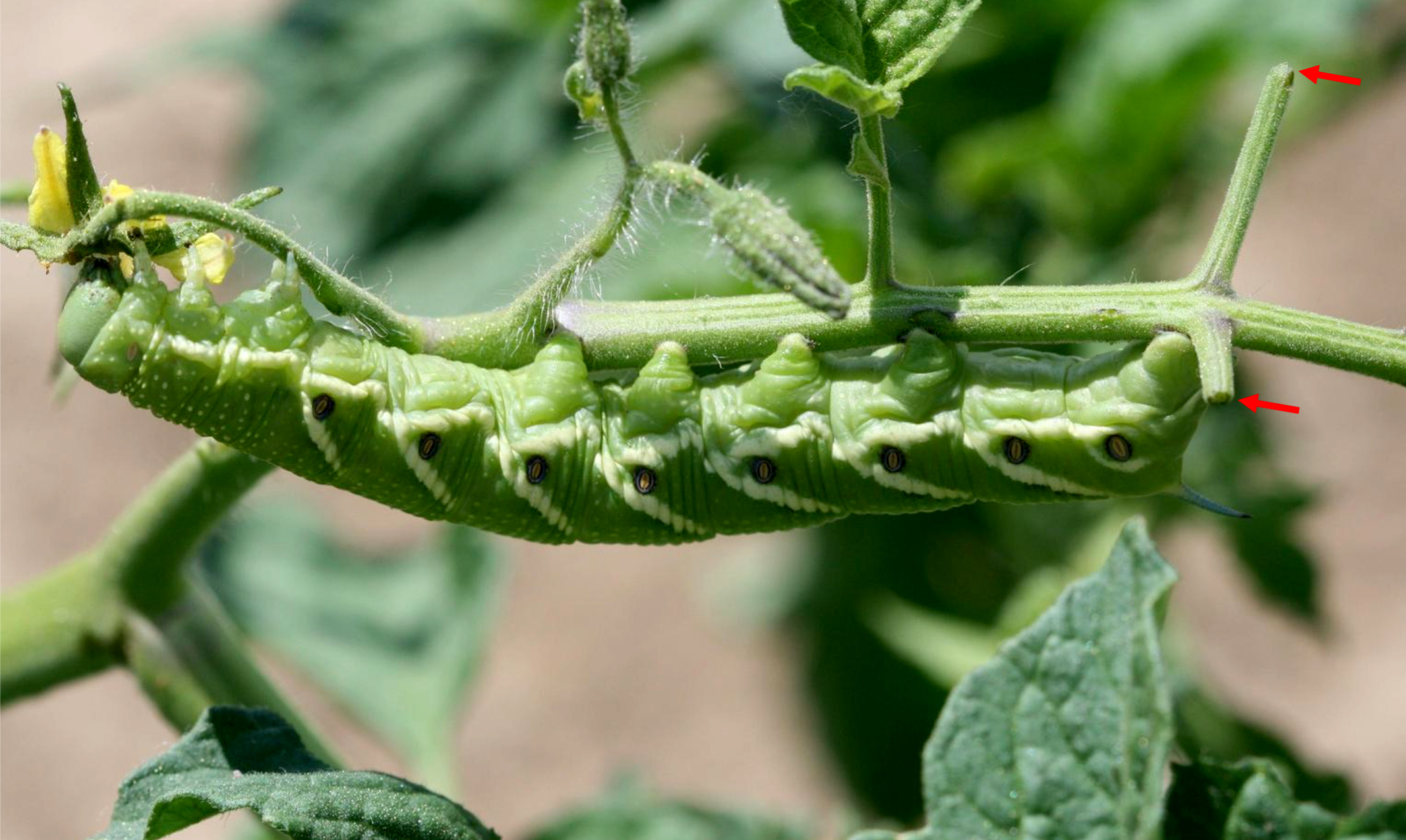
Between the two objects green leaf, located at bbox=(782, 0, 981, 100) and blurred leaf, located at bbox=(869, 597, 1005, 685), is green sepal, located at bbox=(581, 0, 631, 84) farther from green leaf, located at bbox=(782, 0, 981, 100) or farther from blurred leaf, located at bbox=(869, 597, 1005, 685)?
blurred leaf, located at bbox=(869, 597, 1005, 685)

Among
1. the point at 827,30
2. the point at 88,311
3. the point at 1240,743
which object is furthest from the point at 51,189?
the point at 1240,743

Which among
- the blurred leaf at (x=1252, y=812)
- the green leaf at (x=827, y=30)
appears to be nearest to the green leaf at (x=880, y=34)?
the green leaf at (x=827, y=30)

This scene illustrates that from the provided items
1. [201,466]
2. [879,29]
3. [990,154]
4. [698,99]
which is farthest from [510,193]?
[879,29]

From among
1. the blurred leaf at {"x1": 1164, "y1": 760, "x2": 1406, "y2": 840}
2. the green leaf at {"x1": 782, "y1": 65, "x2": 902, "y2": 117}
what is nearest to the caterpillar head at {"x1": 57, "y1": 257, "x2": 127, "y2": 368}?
the green leaf at {"x1": 782, "y1": 65, "x2": 902, "y2": 117}

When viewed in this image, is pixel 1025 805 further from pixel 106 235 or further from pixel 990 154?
pixel 990 154

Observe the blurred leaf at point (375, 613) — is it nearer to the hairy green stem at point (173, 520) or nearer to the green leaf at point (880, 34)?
the hairy green stem at point (173, 520)

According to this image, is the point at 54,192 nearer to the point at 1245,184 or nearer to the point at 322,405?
the point at 322,405
